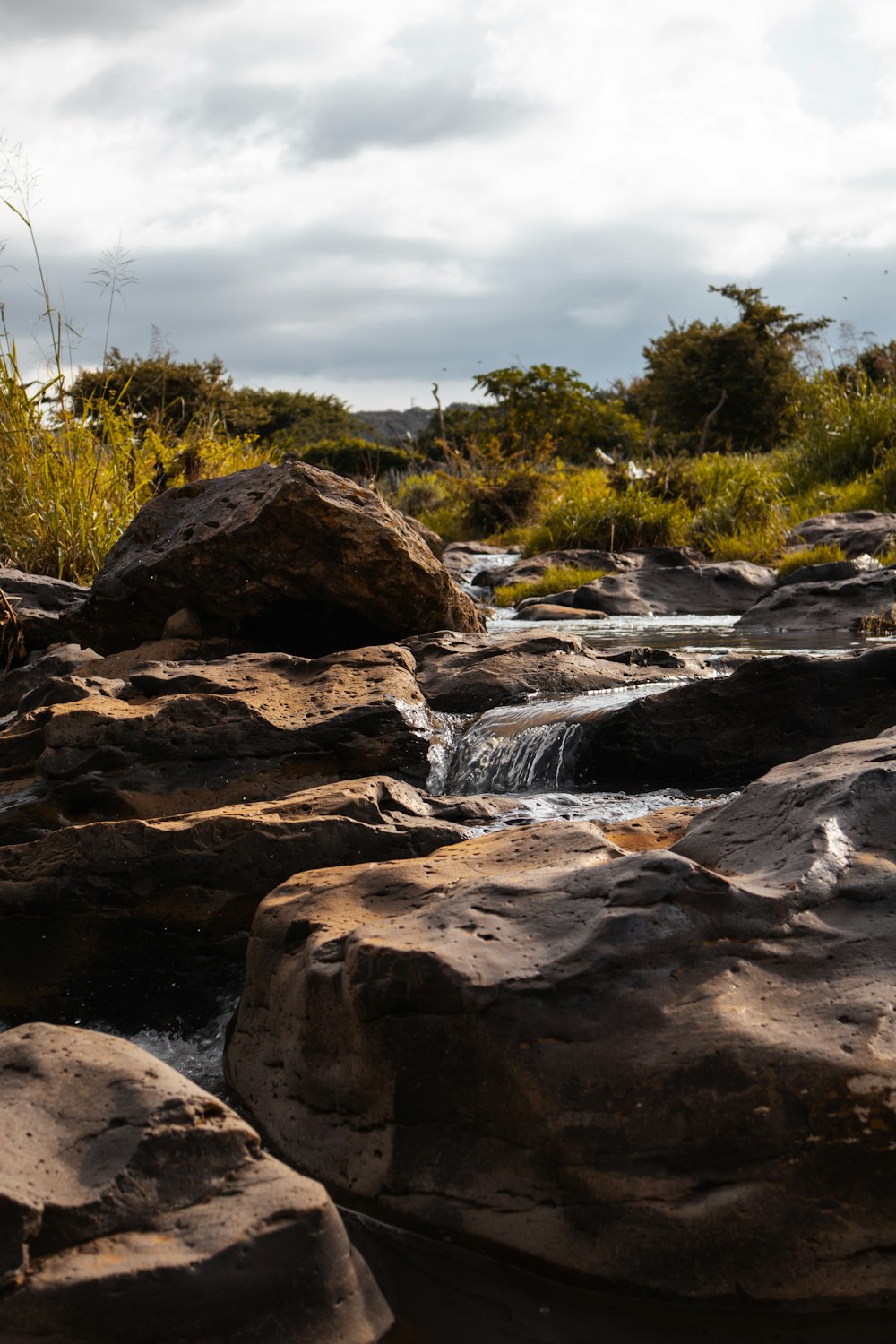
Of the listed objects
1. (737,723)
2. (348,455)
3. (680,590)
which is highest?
(348,455)

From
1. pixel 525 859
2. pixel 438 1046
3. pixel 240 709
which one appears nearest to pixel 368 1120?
pixel 438 1046

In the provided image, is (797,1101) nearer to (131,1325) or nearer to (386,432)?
(131,1325)

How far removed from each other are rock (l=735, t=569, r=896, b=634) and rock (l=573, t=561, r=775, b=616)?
185cm

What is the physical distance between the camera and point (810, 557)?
14.4m

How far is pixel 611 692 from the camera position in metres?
6.60

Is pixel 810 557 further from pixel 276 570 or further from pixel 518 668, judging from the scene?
pixel 276 570

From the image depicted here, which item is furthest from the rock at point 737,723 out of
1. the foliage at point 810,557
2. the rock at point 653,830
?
the foliage at point 810,557

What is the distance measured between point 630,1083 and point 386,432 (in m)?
79.6

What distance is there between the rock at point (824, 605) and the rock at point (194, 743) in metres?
6.31

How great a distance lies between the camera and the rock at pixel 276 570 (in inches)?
271

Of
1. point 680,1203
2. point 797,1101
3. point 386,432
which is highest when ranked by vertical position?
point 386,432

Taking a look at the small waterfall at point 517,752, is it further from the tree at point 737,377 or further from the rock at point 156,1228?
the tree at point 737,377

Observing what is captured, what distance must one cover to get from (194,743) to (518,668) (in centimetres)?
229

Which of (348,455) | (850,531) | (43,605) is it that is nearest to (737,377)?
(348,455)
